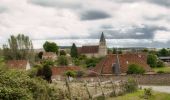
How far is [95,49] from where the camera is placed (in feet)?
584

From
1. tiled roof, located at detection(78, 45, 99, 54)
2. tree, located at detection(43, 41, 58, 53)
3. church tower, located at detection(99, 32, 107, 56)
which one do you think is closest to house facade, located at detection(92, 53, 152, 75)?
tree, located at detection(43, 41, 58, 53)

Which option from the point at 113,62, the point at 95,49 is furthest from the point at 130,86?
the point at 95,49

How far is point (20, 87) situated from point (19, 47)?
316ft

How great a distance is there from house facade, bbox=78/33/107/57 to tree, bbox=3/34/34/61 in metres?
60.1

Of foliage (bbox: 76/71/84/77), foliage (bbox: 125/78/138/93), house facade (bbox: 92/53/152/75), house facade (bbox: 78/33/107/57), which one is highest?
house facade (bbox: 78/33/107/57)

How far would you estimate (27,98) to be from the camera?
16.3 m

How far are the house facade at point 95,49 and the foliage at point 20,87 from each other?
15313 centimetres

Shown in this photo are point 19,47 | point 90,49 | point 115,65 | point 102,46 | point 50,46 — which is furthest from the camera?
point 90,49

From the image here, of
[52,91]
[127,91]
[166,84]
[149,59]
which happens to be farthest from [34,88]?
[149,59]

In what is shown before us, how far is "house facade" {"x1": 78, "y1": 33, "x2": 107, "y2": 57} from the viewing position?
173500mm

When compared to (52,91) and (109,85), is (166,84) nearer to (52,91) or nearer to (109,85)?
(109,85)

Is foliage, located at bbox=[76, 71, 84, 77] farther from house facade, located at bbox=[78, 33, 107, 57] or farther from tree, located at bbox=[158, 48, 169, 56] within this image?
tree, located at bbox=[158, 48, 169, 56]

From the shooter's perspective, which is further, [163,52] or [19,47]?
[163,52]

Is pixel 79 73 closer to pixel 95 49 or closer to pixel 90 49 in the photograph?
pixel 95 49
